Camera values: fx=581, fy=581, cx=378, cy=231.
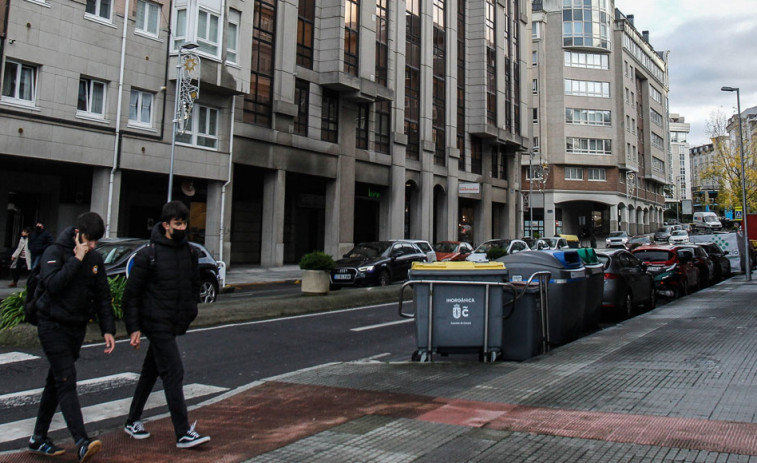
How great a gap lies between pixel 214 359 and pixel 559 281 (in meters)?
5.34

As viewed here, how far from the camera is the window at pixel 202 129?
965 inches

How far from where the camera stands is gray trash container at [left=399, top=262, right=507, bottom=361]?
24.7ft

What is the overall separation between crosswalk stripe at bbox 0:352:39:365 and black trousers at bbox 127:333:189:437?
4451 millimetres

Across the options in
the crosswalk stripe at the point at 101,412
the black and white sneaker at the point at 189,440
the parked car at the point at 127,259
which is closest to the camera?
the black and white sneaker at the point at 189,440

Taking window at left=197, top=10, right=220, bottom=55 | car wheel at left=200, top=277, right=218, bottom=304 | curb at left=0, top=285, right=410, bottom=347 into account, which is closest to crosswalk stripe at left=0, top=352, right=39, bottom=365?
curb at left=0, top=285, right=410, bottom=347

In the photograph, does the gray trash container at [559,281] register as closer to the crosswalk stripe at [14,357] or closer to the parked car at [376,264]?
the crosswalk stripe at [14,357]

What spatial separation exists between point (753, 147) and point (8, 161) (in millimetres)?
57744

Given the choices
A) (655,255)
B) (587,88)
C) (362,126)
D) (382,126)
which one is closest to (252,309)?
(655,255)

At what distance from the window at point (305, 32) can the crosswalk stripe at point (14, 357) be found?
970 inches

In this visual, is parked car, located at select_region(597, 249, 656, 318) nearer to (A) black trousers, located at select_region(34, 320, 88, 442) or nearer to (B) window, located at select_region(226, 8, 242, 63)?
(A) black trousers, located at select_region(34, 320, 88, 442)

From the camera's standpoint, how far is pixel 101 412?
5.80 metres

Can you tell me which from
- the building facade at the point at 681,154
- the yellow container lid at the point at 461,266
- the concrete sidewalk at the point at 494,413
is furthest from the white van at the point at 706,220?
the building facade at the point at 681,154

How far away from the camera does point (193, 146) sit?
80.1 feet

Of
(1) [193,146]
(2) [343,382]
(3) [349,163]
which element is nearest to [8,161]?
(1) [193,146]
